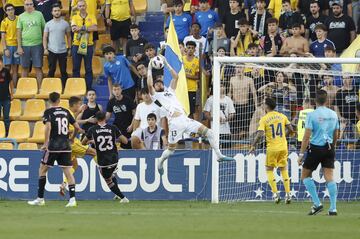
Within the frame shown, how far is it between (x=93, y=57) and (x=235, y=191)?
6921mm

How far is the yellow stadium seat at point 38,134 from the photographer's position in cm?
2635

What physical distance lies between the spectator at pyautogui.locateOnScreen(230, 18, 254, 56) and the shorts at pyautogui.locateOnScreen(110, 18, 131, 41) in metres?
3.15

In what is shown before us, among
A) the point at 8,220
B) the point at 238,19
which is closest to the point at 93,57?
the point at 238,19

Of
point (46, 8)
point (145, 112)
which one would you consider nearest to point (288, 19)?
point (145, 112)

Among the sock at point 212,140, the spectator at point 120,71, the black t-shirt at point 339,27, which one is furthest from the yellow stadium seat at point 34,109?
the sock at point 212,140

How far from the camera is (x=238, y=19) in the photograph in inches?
1029

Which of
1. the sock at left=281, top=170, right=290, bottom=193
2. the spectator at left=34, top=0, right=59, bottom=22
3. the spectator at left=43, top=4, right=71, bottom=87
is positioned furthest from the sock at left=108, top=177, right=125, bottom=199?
the spectator at left=34, top=0, right=59, bottom=22

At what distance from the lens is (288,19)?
2556 cm

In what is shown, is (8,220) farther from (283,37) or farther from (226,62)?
(283,37)

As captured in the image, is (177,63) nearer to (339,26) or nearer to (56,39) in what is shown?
(339,26)

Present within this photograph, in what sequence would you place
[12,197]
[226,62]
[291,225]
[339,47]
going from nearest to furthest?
[291,225] < [226,62] < [12,197] < [339,47]

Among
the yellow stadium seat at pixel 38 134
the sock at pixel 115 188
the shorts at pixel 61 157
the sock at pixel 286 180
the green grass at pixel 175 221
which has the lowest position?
the green grass at pixel 175 221

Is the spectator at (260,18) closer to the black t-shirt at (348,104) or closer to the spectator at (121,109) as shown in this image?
the black t-shirt at (348,104)

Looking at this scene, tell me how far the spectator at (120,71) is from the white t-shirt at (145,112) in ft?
4.88
